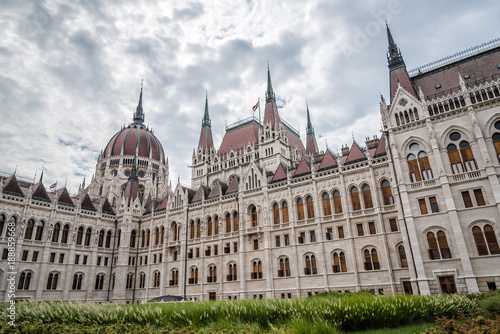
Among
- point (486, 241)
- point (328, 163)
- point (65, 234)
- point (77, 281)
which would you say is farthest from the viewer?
point (65, 234)

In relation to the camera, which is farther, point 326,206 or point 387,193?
point 326,206

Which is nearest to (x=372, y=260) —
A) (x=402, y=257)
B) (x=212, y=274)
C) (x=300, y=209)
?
(x=402, y=257)

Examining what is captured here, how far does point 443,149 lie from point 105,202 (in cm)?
5017

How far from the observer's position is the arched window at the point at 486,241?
24.4 m

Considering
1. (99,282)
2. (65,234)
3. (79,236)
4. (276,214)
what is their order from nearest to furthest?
(276,214)
(65,234)
(79,236)
(99,282)

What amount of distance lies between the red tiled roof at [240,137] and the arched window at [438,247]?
3545 cm

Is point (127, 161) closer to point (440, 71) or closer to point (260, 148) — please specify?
point (260, 148)

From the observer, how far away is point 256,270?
39.3 m

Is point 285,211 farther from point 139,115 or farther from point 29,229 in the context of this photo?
point 139,115

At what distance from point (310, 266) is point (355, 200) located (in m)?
8.93

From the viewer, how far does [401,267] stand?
30375mm

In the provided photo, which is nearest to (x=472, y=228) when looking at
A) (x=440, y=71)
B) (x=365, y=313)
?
(x=440, y=71)

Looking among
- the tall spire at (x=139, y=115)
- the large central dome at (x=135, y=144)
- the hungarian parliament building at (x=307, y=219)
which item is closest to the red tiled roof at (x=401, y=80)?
the hungarian parliament building at (x=307, y=219)

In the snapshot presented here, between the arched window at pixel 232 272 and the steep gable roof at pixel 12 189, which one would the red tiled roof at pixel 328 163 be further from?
the steep gable roof at pixel 12 189
